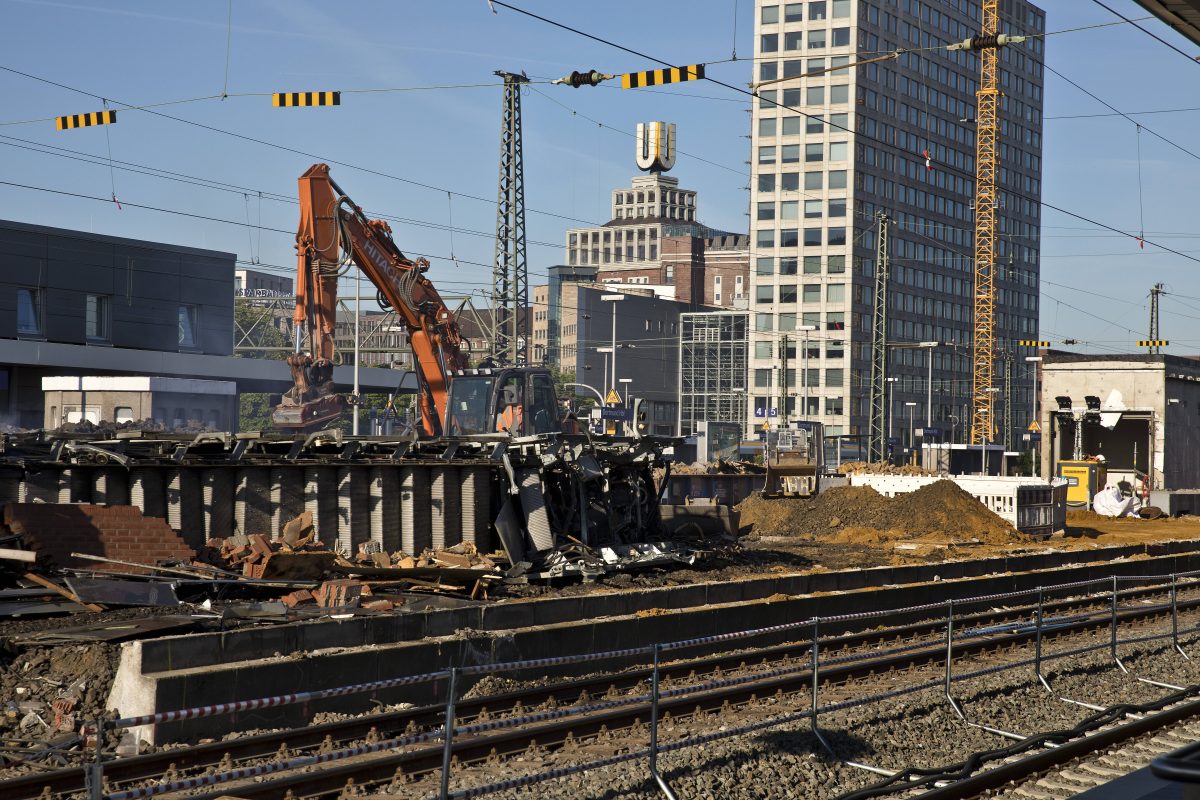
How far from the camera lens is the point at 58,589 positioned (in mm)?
15953

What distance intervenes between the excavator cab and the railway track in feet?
31.9

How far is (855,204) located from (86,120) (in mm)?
99791

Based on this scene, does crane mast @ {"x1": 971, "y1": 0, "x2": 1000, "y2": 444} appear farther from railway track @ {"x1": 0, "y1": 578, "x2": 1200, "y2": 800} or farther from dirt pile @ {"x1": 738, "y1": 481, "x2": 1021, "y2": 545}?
railway track @ {"x1": 0, "y1": 578, "x2": 1200, "y2": 800}

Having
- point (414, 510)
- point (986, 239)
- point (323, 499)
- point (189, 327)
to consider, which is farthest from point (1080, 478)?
point (986, 239)

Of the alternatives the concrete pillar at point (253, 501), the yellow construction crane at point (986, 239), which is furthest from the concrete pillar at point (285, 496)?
the yellow construction crane at point (986, 239)

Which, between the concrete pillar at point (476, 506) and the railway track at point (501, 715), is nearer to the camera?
the railway track at point (501, 715)

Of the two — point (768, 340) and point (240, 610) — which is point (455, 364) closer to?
point (240, 610)

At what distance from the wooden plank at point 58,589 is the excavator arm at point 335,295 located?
1341 centimetres

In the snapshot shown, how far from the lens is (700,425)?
271 ft

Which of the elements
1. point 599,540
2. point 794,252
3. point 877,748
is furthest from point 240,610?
point 794,252

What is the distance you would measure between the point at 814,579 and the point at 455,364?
14.3m

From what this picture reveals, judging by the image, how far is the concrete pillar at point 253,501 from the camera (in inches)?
Answer: 841

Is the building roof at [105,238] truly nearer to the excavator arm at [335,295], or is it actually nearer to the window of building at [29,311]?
the window of building at [29,311]

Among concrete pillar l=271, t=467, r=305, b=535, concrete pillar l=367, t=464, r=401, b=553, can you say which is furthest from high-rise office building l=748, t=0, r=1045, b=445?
concrete pillar l=271, t=467, r=305, b=535
